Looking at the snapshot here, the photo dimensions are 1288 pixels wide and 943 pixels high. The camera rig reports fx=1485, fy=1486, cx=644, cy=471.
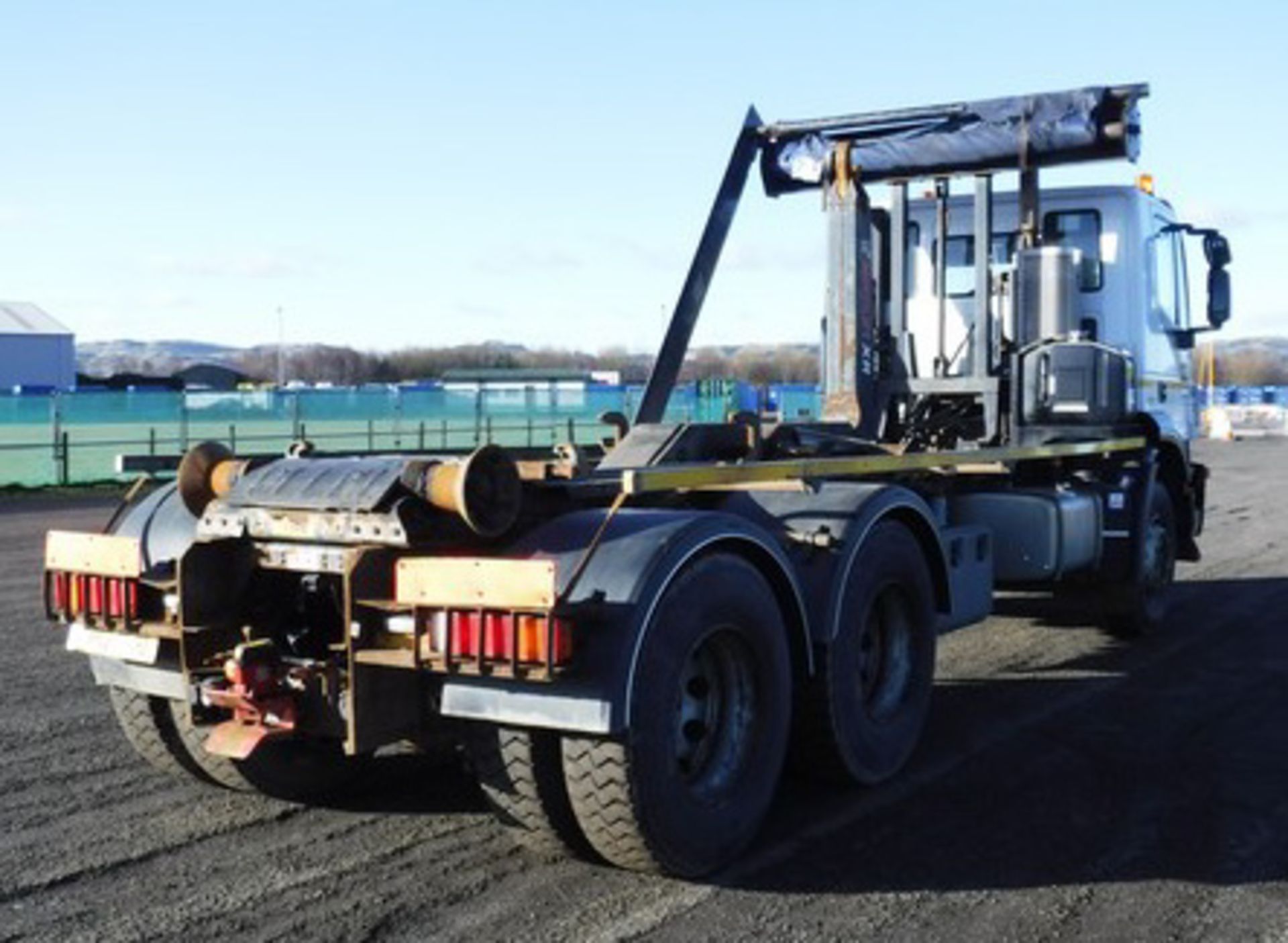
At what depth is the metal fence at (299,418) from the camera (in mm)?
25750

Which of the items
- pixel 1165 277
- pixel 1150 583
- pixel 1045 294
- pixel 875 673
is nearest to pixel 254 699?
pixel 875 673

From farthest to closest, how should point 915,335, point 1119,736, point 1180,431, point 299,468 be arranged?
point 1180,431 → point 915,335 → point 1119,736 → point 299,468

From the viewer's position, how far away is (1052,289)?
9578 mm

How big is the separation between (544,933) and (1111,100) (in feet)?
20.8

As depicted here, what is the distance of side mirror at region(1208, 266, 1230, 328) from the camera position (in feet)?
35.0

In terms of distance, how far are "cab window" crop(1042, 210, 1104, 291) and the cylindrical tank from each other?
0.62 metres

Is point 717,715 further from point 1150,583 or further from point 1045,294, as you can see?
point 1150,583

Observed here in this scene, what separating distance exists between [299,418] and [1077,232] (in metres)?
22.1

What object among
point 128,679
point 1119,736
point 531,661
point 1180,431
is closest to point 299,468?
point 128,679

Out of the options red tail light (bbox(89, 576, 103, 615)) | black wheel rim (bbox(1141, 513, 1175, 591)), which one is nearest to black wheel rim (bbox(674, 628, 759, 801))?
red tail light (bbox(89, 576, 103, 615))

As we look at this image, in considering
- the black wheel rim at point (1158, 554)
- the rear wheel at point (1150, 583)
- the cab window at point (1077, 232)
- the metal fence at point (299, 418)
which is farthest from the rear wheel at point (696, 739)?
the metal fence at point (299, 418)

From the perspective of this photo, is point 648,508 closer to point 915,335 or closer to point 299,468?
point 299,468

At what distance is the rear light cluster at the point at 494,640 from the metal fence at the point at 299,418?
15.7 meters

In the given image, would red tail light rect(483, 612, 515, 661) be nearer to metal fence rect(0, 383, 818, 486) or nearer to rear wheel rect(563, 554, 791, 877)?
rear wheel rect(563, 554, 791, 877)
